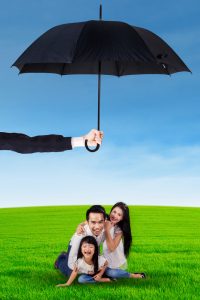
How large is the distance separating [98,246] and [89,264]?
0.88 feet

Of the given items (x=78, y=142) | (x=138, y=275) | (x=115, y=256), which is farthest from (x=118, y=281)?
(x=78, y=142)

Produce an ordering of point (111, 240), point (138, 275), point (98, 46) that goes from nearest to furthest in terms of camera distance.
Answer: point (98, 46) < point (111, 240) < point (138, 275)

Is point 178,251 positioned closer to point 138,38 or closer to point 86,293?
point 86,293

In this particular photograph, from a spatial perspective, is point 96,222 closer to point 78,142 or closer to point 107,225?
point 107,225

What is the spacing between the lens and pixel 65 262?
26.7 ft

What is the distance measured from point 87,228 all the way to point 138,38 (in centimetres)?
243

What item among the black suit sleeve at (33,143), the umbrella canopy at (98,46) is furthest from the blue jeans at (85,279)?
the umbrella canopy at (98,46)

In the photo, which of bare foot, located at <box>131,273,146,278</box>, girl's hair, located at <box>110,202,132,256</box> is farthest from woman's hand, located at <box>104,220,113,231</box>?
bare foot, located at <box>131,273,146,278</box>

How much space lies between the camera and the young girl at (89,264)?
7145 millimetres

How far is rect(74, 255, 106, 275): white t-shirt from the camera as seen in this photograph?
7270mm

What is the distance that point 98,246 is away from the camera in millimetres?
7277

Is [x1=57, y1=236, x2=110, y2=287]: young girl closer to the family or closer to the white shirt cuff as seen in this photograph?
the family

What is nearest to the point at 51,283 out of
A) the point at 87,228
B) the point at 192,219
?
the point at 87,228

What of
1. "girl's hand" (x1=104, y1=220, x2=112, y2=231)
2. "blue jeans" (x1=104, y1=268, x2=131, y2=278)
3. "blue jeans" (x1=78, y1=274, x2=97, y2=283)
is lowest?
"blue jeans" (x1=78, y1=274, x2=97, y2=283)
